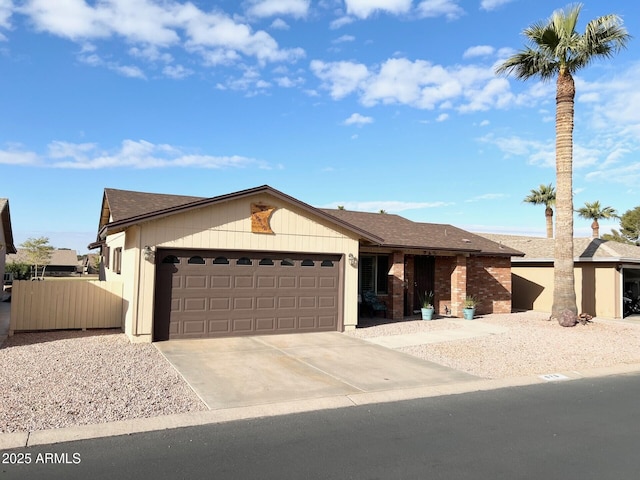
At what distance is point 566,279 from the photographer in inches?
711

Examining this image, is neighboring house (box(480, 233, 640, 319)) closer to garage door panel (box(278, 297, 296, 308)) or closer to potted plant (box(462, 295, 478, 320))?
potted plant (box(462, 295, 478, 320))

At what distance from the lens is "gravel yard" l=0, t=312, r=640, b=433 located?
6.77 meters

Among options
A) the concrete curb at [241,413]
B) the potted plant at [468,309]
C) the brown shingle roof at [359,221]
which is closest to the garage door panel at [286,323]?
the brown shingle roof at [359,221]

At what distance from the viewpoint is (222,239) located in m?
13.3

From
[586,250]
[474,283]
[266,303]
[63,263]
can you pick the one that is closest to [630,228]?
[586,250]

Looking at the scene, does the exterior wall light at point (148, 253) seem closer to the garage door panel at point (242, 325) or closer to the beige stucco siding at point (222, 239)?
the beige stucco siding at point (222, 239)

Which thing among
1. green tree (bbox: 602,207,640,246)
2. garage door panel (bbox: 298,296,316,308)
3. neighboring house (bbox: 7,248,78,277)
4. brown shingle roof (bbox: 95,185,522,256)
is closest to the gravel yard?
garage door panel (bbox: 298,296,316,308)

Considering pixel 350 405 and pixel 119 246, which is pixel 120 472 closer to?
pixel 350 405

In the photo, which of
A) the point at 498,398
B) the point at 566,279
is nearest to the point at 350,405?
the point at 498,398

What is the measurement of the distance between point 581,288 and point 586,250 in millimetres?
1865

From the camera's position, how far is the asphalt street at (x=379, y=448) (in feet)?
16.1

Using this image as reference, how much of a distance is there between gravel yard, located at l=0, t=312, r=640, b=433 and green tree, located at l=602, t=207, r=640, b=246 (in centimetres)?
3597

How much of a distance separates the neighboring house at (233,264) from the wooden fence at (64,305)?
39.2 inches

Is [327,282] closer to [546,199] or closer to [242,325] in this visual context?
[242,325]
